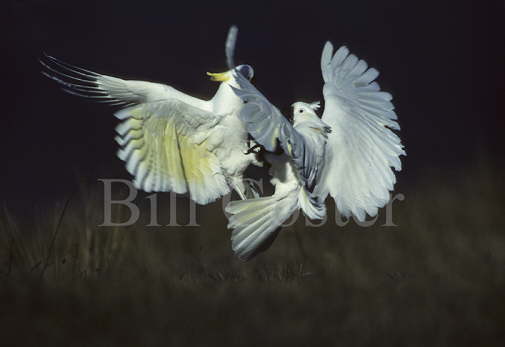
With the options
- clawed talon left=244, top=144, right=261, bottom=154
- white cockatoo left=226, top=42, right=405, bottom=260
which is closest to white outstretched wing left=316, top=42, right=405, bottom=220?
white cockatoo left=226, top=42, right=405, bottom=260

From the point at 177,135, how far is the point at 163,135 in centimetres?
3

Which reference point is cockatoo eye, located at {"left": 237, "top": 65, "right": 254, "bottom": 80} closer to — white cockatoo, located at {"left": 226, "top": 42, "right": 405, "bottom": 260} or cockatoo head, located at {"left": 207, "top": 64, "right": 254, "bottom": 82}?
cockatoo head, located at {"left": 207, "top": 64, "right": 254, "bottom": 82}

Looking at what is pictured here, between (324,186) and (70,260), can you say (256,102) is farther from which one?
(70,260)

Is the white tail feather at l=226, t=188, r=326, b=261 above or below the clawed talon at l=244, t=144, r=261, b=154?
below

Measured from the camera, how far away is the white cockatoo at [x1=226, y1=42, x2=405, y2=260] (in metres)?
1.38

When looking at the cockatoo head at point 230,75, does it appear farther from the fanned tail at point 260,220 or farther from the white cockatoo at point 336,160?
the fanned tail at point 260,220

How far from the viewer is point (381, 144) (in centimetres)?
144

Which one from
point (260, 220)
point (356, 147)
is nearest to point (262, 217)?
point (260, 220)

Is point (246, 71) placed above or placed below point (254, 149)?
above

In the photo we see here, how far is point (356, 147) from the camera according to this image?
145 centimetres

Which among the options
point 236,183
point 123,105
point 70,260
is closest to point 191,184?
point 236,183

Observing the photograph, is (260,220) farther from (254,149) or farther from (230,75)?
(230,75)

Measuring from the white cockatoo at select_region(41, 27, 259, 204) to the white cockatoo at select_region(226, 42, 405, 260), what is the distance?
3.8 inches

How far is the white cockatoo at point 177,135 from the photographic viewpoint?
1402 millimetres
